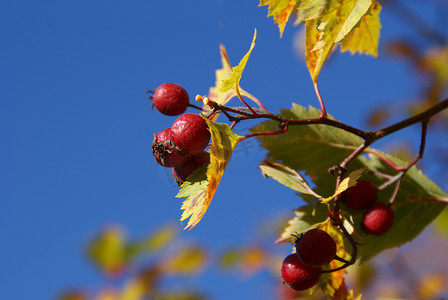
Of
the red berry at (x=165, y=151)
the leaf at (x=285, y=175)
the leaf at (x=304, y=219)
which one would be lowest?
the leaf at (x=304, y=219)

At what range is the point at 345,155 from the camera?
1.57 m

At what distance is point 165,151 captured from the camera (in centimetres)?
117

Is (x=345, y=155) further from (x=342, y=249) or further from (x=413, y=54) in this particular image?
(x=413, y=54)

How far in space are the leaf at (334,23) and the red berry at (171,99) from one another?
0.35 metres

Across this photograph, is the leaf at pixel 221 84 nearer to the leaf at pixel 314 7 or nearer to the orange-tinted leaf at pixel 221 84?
the orange-tinted leaf at pixel 221 84

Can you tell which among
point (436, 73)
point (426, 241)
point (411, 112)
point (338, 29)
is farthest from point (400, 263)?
point (426, 241)

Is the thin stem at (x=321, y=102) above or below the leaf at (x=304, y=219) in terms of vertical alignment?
above

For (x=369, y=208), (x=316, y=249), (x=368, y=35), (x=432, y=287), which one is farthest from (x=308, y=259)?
(x=432, y=287)

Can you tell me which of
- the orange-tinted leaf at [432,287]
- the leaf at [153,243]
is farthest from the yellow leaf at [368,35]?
the orange-tinted leaf at [432,287]

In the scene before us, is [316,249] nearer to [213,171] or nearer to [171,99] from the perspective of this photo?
[213,171]

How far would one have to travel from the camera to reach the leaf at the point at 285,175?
4.28ft

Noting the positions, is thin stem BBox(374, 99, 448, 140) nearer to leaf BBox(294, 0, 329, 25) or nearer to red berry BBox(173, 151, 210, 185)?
leaf BBox(294, 0, 329, 25)

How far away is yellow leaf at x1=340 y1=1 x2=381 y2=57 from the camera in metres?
1.66

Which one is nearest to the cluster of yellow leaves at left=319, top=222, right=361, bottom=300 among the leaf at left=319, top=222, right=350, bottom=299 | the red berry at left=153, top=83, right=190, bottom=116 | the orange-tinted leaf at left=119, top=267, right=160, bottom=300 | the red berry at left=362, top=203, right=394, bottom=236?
the leaf at left=319, top=222, right=350, bottom=299
